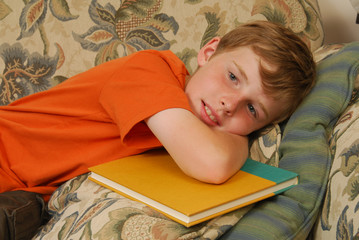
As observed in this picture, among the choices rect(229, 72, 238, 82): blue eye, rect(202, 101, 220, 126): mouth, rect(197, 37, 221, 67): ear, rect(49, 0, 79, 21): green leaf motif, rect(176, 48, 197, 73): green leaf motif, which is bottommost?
rect(202, 101, 220, 126): mouth

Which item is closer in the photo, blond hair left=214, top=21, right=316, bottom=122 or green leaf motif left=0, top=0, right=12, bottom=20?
blond hair left=214, top=21, right=316, bottom=122

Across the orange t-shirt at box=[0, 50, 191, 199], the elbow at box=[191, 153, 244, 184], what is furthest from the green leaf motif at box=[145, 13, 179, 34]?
the elbow at box=[191, 153, 244, 184]

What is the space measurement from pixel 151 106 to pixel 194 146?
13 cm

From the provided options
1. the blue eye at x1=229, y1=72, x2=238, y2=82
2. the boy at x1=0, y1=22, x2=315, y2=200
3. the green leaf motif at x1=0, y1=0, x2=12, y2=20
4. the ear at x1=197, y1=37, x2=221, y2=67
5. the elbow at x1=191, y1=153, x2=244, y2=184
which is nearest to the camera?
the elbow at x1=191, y1=153, x2=244, y2=184

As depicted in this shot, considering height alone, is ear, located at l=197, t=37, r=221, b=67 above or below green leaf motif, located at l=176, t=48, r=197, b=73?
above

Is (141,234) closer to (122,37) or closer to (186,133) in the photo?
(186,133)

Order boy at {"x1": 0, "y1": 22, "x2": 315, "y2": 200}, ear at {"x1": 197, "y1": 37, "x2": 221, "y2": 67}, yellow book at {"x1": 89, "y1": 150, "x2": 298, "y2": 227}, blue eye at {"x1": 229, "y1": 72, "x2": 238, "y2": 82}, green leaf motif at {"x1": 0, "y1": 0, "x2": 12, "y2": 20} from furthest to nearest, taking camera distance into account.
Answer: green leaf motif at {"x1": 0, "y1": 0, "x2": 12, "y2": 20}, ear at {"x1": 197, "y1": 37, "x2": 221, "y2": 67}, blue eye at {"x1": 229, "y1": 72, "x2": 238, "y2": 82}, boy at {"x1": 0, "y1": 22, "x2": 315, "y2": 200}, yellow book at {"x1": 89, "y1": 150, "x2": 298, "y2": 227}

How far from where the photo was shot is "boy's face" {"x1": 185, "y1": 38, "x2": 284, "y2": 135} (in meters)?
1.03

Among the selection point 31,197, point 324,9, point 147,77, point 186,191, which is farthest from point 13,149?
point 324,9

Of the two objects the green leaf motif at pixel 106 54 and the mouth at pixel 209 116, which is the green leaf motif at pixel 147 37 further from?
the mouth at pixel 209 116

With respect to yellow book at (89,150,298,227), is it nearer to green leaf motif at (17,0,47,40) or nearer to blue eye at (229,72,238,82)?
blue eye at (229,72,238,82)

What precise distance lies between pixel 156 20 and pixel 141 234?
845 mm

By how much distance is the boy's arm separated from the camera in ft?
2.80

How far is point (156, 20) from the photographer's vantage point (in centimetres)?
139
